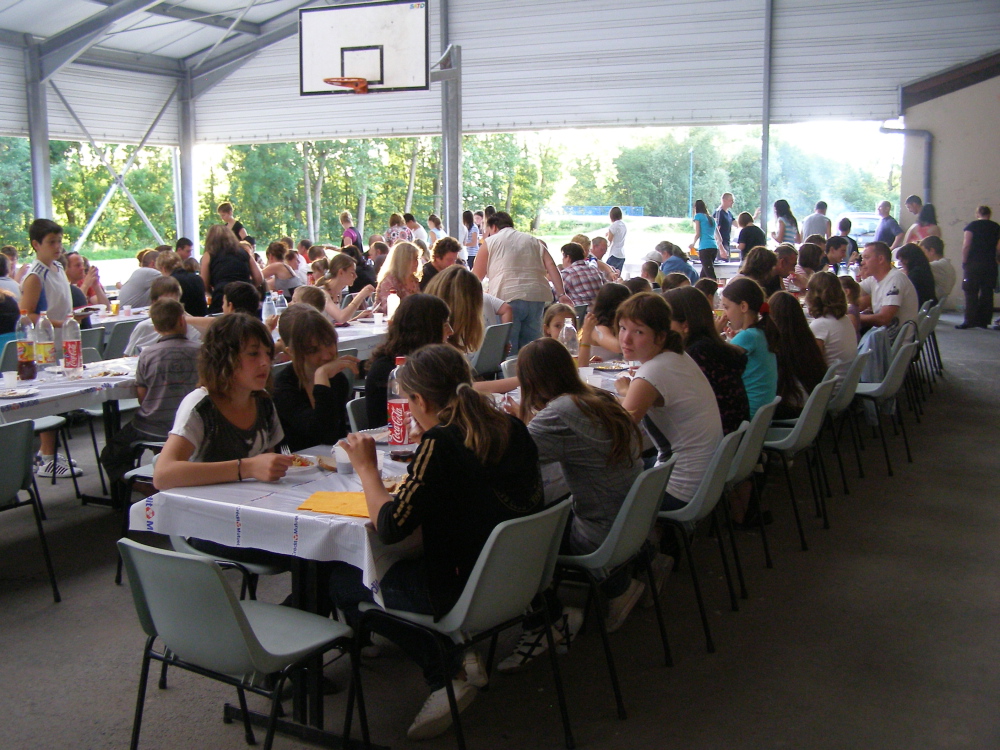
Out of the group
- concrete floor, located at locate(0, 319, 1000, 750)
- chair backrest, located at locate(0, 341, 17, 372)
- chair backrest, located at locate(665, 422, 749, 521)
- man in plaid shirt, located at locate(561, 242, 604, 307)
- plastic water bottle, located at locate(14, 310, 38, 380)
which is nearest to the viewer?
concrete floor, located at locate(0, 319, 1000, 750)

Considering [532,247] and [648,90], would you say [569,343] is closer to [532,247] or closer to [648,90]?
[532,247]

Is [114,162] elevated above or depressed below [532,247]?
above

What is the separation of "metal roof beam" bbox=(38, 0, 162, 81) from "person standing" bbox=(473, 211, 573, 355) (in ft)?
27.2

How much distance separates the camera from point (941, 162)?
44.5 feet

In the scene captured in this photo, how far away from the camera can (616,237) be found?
13414 millimetres

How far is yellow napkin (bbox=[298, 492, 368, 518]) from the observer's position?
2555 mm

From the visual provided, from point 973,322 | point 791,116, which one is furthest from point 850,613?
point 791,116

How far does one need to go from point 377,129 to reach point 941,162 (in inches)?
347

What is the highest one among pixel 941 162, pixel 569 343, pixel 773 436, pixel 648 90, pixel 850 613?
pixel 648 90

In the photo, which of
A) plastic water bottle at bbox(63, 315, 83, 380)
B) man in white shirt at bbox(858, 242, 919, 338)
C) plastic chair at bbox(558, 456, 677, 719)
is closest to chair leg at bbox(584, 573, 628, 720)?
plastic chair at bbox(558, 456, 677, 719)

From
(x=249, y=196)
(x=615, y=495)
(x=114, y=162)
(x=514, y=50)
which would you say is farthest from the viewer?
(x=249, y=196)

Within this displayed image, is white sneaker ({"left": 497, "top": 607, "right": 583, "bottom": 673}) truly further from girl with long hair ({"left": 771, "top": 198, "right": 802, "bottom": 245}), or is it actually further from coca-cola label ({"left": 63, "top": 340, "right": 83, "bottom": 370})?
girl with long hair ({"left": 771, "top": 198, "right": 802, "bottom": 245})

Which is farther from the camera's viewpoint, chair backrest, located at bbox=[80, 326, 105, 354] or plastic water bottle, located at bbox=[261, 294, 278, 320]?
plastic water bottle, located at bbox=[261, 294, 278, 320]

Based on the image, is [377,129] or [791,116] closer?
[791,116]
